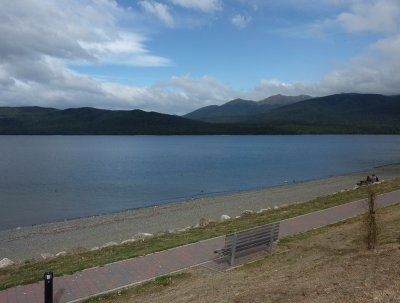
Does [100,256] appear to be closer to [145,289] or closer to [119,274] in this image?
[119,274]

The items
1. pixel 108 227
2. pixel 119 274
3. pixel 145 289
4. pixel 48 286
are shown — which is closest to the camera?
pixel 48 286

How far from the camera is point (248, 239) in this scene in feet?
40.0

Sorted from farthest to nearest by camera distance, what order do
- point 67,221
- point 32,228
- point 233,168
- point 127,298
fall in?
1. point 233,168
2. point 67,221
3. point 32,228
4. point 127,298

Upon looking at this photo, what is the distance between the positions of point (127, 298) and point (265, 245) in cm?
496

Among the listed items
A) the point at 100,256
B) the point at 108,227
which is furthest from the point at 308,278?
the point at 108,227

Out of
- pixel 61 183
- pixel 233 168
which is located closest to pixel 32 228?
pixel 61 183

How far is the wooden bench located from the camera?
460 inches

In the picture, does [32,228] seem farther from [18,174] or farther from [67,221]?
[18,174]

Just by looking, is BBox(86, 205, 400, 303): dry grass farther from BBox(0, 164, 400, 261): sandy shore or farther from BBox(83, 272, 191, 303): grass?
BBox(0, 164, 400, 261): sandy shore

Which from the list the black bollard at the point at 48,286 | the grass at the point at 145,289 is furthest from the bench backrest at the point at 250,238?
the black bollard at the point at 48,286

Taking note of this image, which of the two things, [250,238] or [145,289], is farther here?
[250,238]

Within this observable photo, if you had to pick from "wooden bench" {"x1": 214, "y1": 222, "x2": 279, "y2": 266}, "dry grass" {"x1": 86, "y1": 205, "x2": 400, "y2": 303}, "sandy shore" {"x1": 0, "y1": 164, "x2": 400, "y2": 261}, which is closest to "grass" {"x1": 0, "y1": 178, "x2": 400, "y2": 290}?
A: "wooden bench" {"x1": 214, "y1": 222, "x2": 279, "y2": 266}

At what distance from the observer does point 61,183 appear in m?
60.8

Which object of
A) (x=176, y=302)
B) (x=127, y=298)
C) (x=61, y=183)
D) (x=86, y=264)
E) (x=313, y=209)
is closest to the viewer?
(x=176, y=302)
